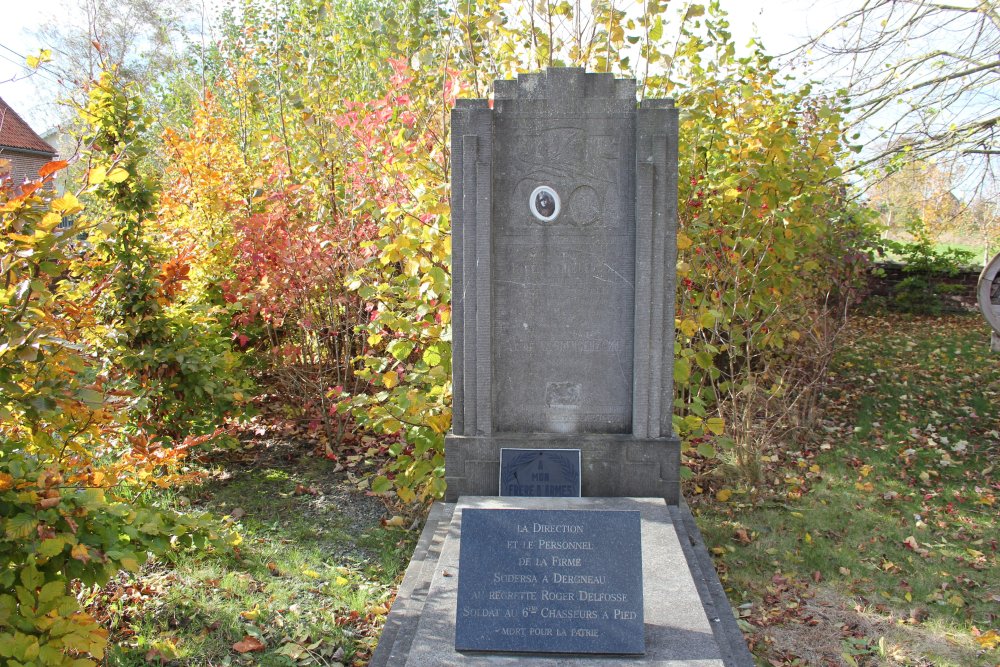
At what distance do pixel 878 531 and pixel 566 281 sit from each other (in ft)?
10.1

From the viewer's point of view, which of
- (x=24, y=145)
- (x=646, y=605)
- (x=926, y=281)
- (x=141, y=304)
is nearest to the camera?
(x=646, y=605)

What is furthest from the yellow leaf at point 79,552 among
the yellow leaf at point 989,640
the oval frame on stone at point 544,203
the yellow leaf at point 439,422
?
the yellow leaf at point 989,640

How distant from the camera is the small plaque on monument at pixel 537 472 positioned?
468 cm

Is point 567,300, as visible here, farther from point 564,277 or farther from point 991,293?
point 991,293

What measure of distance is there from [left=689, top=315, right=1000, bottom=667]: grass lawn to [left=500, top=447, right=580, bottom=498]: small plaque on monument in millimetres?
1264

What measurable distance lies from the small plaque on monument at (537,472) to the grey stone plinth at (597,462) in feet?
0.18

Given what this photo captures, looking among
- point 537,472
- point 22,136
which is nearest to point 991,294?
point 537,472

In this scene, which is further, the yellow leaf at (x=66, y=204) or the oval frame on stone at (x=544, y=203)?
the oval frame on stone at (x=544, y=203)

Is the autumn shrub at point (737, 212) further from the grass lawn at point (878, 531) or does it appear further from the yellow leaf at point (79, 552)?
the yellow leaf at point (79, 552)

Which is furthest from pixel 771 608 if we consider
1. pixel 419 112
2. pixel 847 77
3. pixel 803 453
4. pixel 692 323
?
pixel 847 77

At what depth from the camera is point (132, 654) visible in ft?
12.0

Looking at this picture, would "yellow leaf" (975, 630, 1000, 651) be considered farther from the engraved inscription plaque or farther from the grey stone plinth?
the engraved inscription plaque

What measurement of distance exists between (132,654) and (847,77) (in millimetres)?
9153

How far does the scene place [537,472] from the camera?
15.4ft
